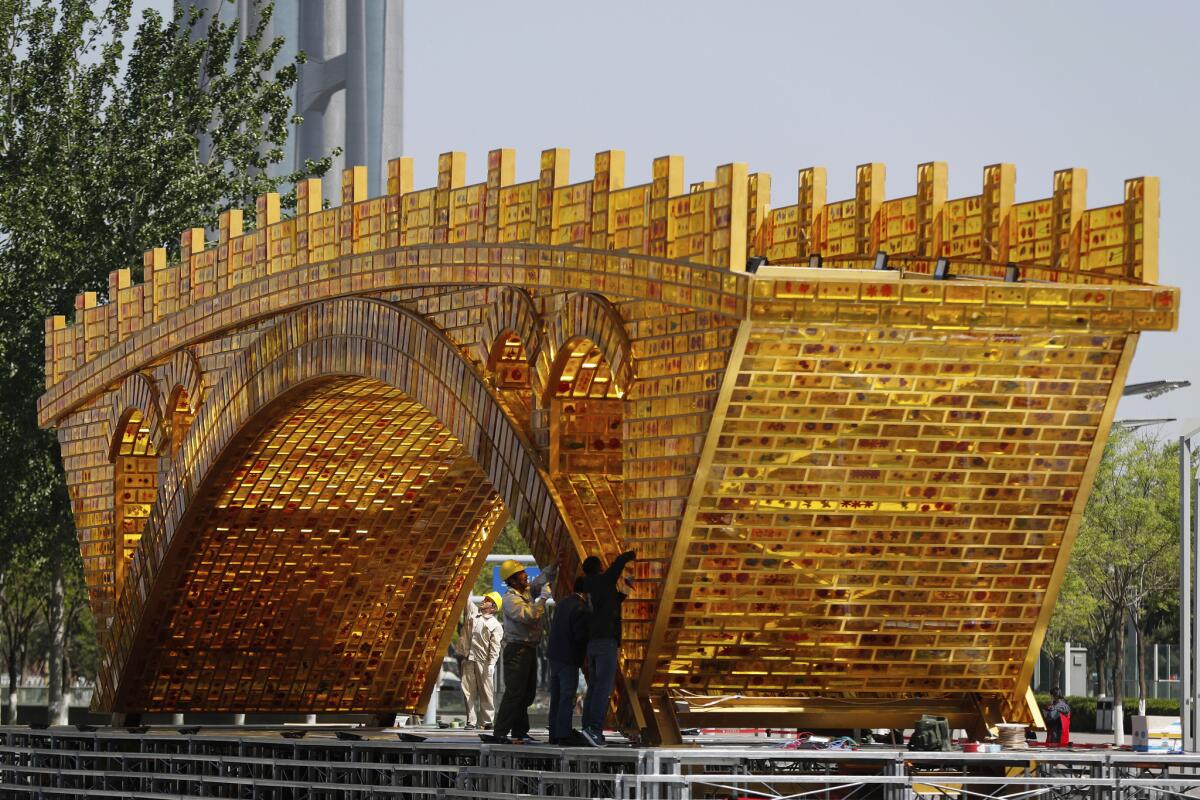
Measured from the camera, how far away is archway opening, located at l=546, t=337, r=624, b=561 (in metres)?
18.7

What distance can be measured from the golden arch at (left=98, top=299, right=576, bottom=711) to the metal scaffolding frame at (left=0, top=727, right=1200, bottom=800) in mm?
2184

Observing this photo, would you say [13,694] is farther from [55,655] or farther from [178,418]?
[178,418]

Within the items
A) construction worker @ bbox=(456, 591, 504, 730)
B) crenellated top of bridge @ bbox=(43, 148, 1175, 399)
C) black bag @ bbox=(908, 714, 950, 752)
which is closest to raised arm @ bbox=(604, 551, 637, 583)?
crenellated top of bridge @ bbox=(43, 148, 1175, 399)

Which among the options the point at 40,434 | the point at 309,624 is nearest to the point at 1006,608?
the point at 309,624

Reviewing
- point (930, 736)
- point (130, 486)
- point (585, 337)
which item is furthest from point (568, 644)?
point (130, 486)

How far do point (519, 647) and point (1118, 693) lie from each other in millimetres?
25328

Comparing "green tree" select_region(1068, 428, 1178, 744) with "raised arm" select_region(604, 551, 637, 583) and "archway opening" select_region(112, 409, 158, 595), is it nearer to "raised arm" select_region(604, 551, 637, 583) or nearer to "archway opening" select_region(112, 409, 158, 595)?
"archway opening" select_region(112, 409, 158, 595)

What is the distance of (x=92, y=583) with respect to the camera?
28.2m

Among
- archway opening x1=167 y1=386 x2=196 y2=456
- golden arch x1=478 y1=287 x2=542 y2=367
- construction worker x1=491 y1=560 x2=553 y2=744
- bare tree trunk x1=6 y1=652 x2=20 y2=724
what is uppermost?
golden arch x1=478 y1=287 x2=542 y2=367

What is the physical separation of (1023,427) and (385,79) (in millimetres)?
48802

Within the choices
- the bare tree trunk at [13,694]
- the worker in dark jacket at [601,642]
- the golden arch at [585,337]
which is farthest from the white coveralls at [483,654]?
the bare tree trunk at [13,694]

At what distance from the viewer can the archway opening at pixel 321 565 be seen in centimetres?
2592

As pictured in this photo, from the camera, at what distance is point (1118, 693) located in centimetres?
4122

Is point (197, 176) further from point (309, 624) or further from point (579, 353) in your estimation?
point (579, 353)
